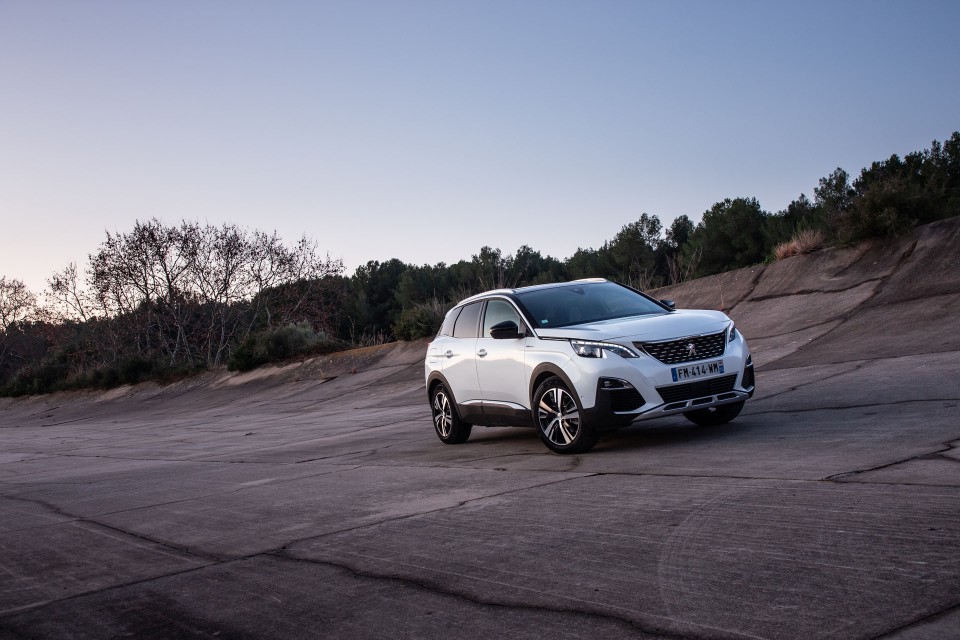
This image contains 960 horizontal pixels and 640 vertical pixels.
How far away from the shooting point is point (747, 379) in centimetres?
869

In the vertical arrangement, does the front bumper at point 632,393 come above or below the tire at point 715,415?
above

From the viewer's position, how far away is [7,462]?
49.4 ft

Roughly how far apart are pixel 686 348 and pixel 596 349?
86 cm

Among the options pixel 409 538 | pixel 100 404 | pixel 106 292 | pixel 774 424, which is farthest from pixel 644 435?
pixel 106 292

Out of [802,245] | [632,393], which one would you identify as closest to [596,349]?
[632,393]

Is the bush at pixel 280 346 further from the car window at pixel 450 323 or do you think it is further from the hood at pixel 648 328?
the hood at pixel 648 328

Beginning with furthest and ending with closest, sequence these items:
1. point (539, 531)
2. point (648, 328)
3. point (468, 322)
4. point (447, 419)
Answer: point (447, 419) → point (468, 322) → point (648, 328) → point (539, 531)

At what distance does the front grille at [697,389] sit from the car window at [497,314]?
2.12m

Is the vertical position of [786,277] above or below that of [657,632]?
above

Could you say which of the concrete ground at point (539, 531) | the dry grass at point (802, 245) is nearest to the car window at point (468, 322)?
the concrete ground at point (539, 531)

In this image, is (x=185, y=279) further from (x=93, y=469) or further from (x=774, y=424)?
(x=774, y=424)

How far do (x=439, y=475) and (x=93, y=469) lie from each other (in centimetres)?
660

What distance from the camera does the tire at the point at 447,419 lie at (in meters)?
10.7

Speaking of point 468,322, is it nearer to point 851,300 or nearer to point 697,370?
point 697,370
